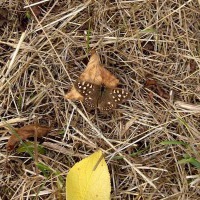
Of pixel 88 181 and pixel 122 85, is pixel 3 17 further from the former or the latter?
pixel 88 181

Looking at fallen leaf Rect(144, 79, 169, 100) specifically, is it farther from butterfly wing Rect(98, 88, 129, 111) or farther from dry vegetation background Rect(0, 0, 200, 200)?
butterfly wing Rect(98, 88, 129, 111)

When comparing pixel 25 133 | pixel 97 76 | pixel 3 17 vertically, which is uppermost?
pixel 3 17

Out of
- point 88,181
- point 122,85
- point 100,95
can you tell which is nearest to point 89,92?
point 100,95

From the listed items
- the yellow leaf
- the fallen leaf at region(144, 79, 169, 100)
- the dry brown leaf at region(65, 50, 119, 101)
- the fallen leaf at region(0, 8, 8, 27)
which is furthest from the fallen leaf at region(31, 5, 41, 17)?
the yellow leaf

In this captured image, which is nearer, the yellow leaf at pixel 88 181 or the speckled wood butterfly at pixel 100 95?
the yellow leaf at pixel 88 181

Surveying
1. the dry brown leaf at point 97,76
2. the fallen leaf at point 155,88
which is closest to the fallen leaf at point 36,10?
the dry brown leaf at point 97,76

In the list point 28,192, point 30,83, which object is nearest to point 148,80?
point 30,83

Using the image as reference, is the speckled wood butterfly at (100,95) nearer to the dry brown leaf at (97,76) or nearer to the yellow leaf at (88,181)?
the dry brown leaf at (97,76)
